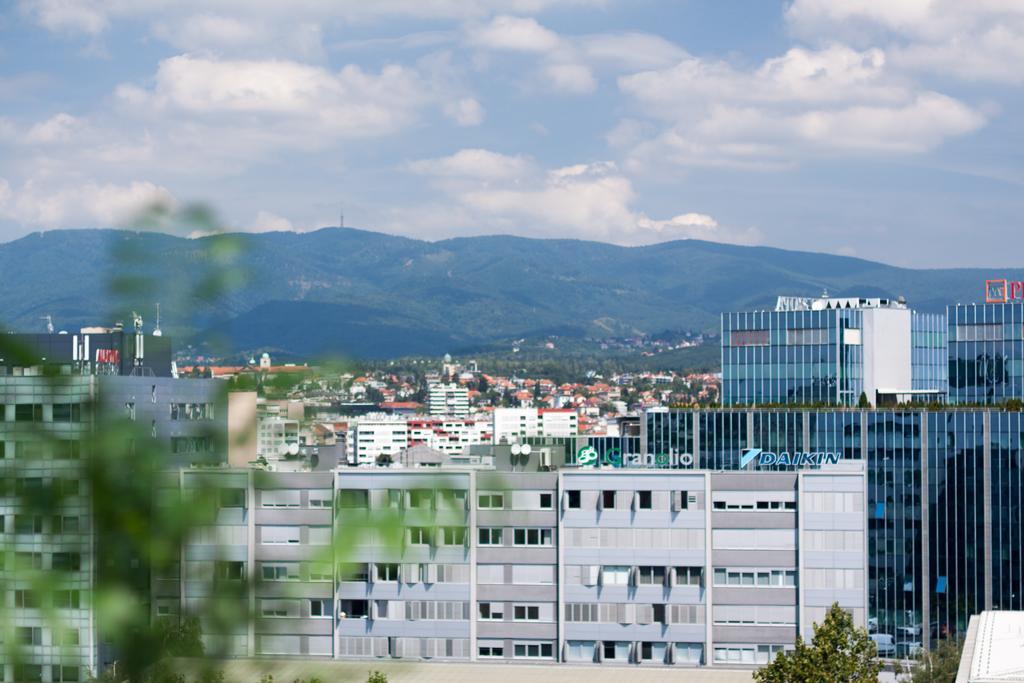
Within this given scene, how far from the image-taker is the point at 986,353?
102875 millimetres

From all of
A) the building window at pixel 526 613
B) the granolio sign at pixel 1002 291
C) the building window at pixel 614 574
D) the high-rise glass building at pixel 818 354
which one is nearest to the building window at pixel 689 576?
the building window at pixel 614 574

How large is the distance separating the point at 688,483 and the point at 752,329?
5606 centimetres

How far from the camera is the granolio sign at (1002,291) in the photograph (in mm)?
103688

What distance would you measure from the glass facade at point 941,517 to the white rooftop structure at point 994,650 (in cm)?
3032

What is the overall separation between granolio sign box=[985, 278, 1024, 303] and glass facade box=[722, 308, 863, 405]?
8.45 m

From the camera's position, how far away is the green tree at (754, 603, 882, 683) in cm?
4462

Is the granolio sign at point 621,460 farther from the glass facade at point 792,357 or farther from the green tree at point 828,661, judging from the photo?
the glass facade at point 792,357

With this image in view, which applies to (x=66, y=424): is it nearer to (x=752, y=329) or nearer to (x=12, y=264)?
(x=12, y=264)

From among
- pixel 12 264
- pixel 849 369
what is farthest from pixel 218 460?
pixel 849 369

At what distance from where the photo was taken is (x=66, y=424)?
16.7 ft

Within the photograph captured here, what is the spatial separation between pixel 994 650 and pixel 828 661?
472 cm

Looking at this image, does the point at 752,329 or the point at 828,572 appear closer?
the point at 828,572

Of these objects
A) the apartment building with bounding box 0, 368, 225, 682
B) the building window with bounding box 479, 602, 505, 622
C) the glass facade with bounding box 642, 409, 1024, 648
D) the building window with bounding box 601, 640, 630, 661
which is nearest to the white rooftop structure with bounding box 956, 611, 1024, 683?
the building window with bounding box 601, 640, 630, 661

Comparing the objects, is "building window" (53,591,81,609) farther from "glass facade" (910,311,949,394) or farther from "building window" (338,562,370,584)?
"glass facade" (910,311,949,394)
